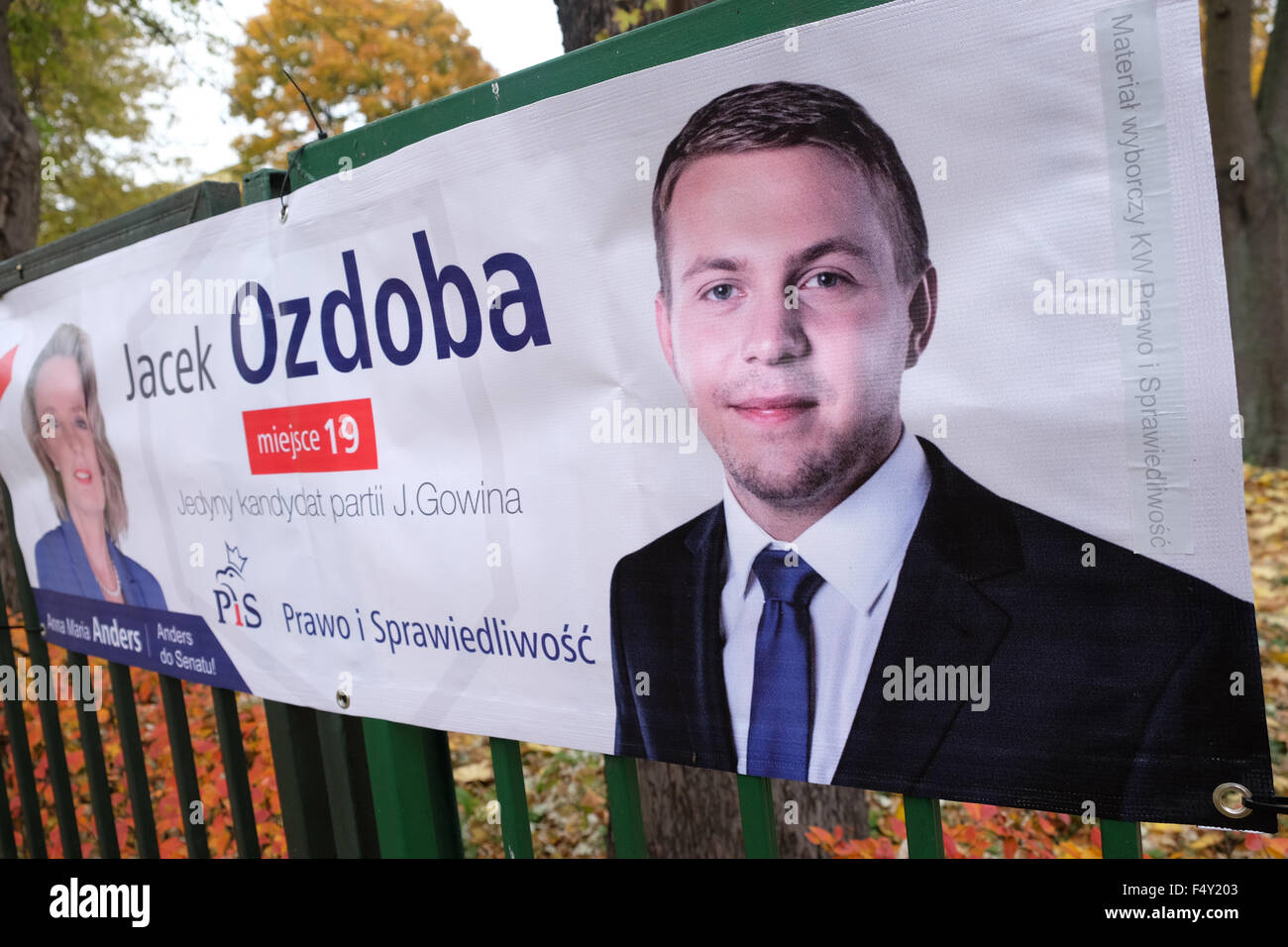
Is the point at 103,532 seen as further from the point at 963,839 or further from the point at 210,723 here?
the point at 210,723

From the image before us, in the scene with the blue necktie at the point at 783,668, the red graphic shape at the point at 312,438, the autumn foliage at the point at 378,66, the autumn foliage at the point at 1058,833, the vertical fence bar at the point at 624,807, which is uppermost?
the autumn foliage at the point at 378,66

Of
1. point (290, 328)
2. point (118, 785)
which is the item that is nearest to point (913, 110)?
point (290, 328)

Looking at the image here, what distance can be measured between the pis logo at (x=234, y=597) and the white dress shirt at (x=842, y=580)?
1.33 m

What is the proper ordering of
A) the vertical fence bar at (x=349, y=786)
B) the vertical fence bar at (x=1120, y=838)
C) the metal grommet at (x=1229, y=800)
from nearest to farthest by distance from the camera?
the metal grommet at (x=1229, y=800) < the vertical fence bar at (x=1120, y=838) < the vertical fence bar at (x=349, y=786)

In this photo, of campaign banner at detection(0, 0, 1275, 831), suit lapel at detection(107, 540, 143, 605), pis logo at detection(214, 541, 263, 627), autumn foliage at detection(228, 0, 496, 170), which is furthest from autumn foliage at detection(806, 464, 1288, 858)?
autumn foliage at detection(228, 0, 496, 170)

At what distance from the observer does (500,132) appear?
1787mm

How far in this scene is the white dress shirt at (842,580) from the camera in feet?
4.82

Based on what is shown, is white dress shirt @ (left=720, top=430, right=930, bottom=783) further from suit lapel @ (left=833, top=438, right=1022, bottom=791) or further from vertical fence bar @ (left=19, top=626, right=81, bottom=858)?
vertical fence bar @ (left=19, top=626, right=81, bottom=858)

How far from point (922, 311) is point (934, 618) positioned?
1.50 feet

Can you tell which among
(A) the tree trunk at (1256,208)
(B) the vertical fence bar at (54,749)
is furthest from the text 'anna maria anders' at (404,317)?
(A) the tree trunk at (1256,208)

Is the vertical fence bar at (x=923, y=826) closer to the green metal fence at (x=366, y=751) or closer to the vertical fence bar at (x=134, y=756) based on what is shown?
the green metal fence at (x=366, y=751)

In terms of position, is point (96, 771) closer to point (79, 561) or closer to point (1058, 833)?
point (79, 561)

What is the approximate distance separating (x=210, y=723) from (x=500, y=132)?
5388 millimetres

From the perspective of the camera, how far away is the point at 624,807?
1886mm
